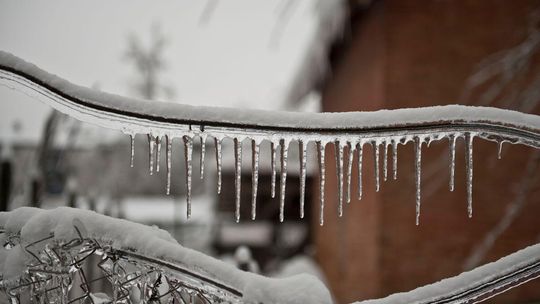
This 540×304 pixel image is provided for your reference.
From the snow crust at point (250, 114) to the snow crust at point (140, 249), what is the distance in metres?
0.29

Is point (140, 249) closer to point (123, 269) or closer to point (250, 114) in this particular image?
point (123, 269)

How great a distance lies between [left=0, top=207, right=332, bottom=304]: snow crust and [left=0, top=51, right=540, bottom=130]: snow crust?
11.4 inches

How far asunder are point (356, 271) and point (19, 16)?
19.8 ft

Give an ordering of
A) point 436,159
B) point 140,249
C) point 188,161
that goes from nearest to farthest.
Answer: point 140,249 < point 188,161 < point 436,159

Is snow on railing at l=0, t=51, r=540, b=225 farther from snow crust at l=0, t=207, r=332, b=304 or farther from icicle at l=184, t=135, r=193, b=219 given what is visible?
snow crust at l=0, t=207, r=332, b=304

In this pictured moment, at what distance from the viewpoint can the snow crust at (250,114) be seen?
4.25 ft

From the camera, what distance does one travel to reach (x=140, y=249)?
1.26m

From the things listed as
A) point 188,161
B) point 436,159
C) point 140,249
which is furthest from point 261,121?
point 436,159

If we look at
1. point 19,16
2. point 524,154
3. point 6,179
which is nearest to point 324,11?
point 524,154

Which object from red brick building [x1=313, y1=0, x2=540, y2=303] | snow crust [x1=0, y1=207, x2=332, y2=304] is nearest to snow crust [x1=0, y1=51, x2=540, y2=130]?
snow crust [x1=0, y1=207, x2=332, y2=304]

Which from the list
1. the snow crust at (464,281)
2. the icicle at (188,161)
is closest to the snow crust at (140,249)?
the icicle at (188,161)

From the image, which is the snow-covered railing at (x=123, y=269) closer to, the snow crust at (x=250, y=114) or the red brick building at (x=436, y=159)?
the snow crust at (x=250, y=114)

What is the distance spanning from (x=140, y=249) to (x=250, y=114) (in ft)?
1.39

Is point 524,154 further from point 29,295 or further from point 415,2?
point 29,295
